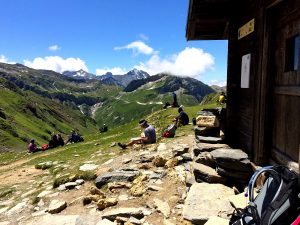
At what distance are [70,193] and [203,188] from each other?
5.15 metres

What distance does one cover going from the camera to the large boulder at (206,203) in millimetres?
7477

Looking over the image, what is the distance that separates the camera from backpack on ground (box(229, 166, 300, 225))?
15.4ft

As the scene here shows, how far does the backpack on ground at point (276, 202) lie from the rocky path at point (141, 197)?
1.66 meters

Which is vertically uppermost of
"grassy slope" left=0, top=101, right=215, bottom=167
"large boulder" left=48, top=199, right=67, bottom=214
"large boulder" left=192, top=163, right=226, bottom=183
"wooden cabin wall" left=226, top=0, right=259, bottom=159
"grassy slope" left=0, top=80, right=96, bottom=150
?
"wooden cabin wall" left=226, top=0, right=259, bottom=159

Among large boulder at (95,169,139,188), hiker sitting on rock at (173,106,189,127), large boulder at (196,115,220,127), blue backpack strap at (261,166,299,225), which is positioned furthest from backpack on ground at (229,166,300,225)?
hiker sitting on rock at (173,106,189,127)

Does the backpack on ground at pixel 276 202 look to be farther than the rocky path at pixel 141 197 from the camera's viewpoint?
No

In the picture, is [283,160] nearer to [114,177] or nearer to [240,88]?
[240,88]

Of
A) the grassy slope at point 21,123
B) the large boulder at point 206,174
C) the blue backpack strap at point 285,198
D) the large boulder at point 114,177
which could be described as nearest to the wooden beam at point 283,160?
the large boulder at point 206,174

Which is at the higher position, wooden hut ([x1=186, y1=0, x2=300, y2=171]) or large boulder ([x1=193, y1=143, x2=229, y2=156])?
wooden hut ([x1=186, y1=0, x2=300, y2=171])

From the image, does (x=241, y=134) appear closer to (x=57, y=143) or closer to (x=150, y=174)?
(x=150, y=174)

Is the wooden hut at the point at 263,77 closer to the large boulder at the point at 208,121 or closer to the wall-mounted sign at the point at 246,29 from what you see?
the wall-mounted sign at the point at 246,29

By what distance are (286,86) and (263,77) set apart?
106cm

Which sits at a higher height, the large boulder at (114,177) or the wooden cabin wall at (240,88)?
the wooden cabin wall at (240,88)

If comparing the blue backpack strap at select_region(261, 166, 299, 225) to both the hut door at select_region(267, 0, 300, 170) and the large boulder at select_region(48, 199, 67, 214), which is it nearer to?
the hut door at select_region(267, 0, 300, 170)
